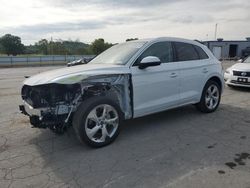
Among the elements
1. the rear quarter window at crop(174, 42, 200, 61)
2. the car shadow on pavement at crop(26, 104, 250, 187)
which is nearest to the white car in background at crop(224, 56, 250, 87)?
the car shadow on pavement at crop(26, 104, 250, 187)

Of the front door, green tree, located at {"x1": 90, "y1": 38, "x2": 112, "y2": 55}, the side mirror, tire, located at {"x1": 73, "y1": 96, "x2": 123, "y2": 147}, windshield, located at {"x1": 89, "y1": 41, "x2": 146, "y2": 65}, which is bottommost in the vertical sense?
tire, located at {"x1": 73, "y1": 96, "x2": 123, "y2": 147}

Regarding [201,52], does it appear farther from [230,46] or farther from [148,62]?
[230,46]

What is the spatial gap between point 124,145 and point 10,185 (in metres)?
1.84

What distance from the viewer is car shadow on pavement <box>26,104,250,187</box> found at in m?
3.46

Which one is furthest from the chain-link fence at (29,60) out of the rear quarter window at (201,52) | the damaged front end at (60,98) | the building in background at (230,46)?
the building in background at (230,46)

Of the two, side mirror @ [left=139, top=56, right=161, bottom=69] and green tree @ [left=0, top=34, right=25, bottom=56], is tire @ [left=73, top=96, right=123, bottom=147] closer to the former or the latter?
side mirror @ [left=139, top=56, right=161, bottom=69]

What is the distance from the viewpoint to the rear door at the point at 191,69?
5.72m

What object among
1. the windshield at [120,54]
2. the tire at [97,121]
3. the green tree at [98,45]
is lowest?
the tire at [97,121]

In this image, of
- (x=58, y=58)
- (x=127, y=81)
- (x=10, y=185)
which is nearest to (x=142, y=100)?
(x=127, y=81)

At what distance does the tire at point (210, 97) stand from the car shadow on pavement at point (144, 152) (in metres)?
0.48

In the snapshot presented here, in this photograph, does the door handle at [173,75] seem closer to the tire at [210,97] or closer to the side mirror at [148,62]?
the side mirror at [148,62]

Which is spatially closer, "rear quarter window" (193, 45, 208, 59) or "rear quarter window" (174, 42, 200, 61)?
"rear quarter window" (174, 42, 200, 61)

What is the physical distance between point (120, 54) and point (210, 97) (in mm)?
2579

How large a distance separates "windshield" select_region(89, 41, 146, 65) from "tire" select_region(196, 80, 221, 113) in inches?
80.7
